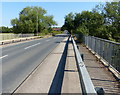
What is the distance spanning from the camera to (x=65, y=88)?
481cm

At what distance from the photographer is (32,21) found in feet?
252

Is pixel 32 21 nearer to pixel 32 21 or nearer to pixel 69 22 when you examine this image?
pixel 32 21

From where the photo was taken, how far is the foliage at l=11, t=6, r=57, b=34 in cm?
7211

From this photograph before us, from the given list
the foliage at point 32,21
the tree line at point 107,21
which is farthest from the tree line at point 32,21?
the tree line at point 107,21

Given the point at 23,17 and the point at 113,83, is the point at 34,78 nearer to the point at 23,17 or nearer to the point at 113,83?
the point at 113,83

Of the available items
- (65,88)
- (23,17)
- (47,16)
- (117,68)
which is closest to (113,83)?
(117,68)

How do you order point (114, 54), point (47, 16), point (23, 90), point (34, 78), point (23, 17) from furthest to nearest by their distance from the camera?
1. point (47, 16)
2. point (23, 17)
3. point (114, 54)
4. point (34, 78)
5. point (23, 90)

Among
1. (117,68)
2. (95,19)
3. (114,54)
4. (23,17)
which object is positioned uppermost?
(23,17)

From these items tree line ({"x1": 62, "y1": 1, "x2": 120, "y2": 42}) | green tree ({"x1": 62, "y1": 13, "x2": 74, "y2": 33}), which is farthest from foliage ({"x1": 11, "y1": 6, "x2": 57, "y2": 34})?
tree line ({"x1": 62, "y1": 1, "x2": 120, "y2": 42})

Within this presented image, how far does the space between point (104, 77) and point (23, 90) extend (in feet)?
9.92

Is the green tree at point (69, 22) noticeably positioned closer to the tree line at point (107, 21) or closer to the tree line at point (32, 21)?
the tree line at point (32, 21)

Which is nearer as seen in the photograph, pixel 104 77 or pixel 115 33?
pixel 104 77

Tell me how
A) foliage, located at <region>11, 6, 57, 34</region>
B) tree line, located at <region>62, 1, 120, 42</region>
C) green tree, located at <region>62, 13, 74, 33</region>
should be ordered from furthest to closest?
green tree, located at <region>62, 13, 74, 33</region>, foliage, located at <region>11, 6, 57, 34</region>, tree line, located at <region>62, 1, 120, 42</region>

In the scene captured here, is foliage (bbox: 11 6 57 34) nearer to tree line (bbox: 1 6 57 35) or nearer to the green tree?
tree line (bbox: 1 6 57 35)
